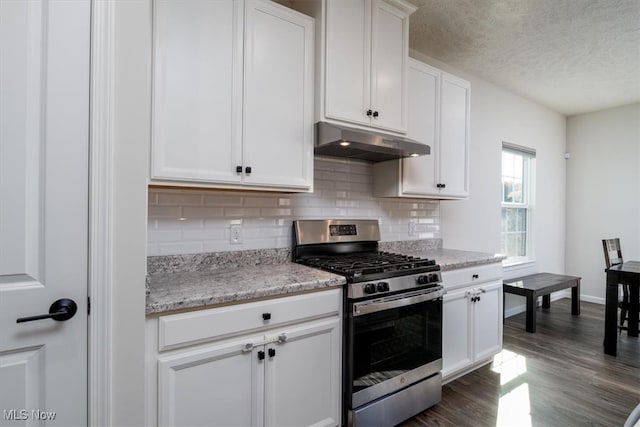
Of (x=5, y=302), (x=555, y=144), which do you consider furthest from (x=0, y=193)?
(x=555, y=144)

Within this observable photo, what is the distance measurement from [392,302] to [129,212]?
136cm

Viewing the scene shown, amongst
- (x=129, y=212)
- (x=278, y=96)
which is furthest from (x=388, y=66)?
(x=129, y=212)

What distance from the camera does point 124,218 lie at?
1.13 metres

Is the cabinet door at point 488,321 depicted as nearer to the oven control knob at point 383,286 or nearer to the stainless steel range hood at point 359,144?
the oven control knob at point 383,286

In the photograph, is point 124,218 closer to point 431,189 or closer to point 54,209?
point 54,209

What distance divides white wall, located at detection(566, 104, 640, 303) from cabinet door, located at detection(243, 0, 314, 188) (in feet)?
15.4

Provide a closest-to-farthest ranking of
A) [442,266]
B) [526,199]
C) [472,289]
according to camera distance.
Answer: [442,266] → [472,289] → [526,199]

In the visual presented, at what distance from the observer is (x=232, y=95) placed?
5.35ft

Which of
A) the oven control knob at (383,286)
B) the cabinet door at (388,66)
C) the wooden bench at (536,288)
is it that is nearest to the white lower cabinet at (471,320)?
the oven control knob at (383,286)

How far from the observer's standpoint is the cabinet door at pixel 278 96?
5.52 ft

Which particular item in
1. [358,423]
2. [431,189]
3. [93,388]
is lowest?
[358,423]

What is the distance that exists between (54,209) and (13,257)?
0.19m

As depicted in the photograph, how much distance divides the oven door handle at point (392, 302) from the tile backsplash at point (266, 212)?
0.72 m

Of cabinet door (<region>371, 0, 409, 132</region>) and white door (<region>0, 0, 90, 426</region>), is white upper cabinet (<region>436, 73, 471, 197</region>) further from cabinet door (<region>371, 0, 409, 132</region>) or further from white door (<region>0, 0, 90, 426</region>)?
white door (<region>0, 0, 90, 426</region>)
